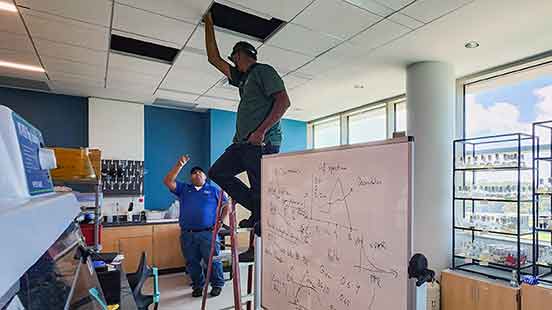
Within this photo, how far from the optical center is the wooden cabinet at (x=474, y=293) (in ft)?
9.55

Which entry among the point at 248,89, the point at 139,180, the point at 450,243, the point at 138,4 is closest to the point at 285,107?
the point at 248,89

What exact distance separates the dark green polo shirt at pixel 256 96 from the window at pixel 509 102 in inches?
129

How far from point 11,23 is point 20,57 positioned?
3.16 ft

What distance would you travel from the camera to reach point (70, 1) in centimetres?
245

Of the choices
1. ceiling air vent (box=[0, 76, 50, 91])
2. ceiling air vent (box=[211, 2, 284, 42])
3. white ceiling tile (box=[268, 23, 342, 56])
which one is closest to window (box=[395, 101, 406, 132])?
white ceiling tile (box=[268, 23, 342, 56])

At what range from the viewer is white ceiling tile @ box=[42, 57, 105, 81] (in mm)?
3697

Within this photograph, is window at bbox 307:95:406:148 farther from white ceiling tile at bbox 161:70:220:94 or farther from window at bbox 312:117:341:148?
white ceiling tile at bbox 161:70:220:94

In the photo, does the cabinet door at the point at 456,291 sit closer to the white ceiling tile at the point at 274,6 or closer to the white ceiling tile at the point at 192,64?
the white ceiling tile at the point at 274,6

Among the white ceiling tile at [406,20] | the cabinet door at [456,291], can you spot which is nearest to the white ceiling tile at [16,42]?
the white ceiling tile at [406,20]

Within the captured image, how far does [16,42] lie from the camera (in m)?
3.17

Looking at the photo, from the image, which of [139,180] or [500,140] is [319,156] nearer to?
[500,140]

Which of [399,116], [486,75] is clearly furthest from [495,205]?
[399,116]

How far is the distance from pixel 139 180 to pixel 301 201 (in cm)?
458

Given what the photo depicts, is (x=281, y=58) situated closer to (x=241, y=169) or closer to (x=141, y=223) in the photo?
(x=241, y=169)
